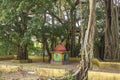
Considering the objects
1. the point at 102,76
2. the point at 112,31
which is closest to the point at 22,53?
the point at 112,31

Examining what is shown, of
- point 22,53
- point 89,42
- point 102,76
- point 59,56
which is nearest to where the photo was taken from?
point 102,76

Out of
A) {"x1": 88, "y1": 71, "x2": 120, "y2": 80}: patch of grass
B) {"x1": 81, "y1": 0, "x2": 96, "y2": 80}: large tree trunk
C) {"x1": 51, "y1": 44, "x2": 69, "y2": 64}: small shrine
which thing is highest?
{"x1": 81, "y1": 0, "x2": 96, "y2": 80}: large tree trunk

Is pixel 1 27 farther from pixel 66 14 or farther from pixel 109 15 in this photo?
pixel 109 15

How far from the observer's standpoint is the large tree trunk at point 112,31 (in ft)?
29.4

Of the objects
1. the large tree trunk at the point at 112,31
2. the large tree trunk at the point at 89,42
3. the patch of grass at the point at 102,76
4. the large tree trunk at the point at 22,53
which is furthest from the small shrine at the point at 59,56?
the patch of grass at the point at 102,76

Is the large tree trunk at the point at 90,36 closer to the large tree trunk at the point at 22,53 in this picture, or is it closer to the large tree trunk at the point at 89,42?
the large tree trunk at the point at 89,42

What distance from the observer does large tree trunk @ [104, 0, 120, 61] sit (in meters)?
8.96

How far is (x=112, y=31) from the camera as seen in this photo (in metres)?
9.05

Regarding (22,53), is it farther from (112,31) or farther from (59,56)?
(112,31)

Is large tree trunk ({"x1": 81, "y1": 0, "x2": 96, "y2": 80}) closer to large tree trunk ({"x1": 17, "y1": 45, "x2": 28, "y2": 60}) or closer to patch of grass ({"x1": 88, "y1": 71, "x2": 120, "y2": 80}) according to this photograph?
patch of grass ({"x1": 88, "y1": 71, "x2": 120, "y2": 80})

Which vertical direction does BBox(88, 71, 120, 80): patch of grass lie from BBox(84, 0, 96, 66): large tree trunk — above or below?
below

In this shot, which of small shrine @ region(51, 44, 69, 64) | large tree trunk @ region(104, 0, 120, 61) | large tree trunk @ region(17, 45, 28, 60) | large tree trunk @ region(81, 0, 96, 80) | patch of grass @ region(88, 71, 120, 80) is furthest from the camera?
large tree trunk @ region(17, 45, 28, 60)

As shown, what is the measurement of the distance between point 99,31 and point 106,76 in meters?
5.20

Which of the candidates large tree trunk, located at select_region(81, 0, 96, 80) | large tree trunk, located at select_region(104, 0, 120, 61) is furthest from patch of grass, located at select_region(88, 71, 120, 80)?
large tree trunk, located at select_region(104, 0, 120, 61)
